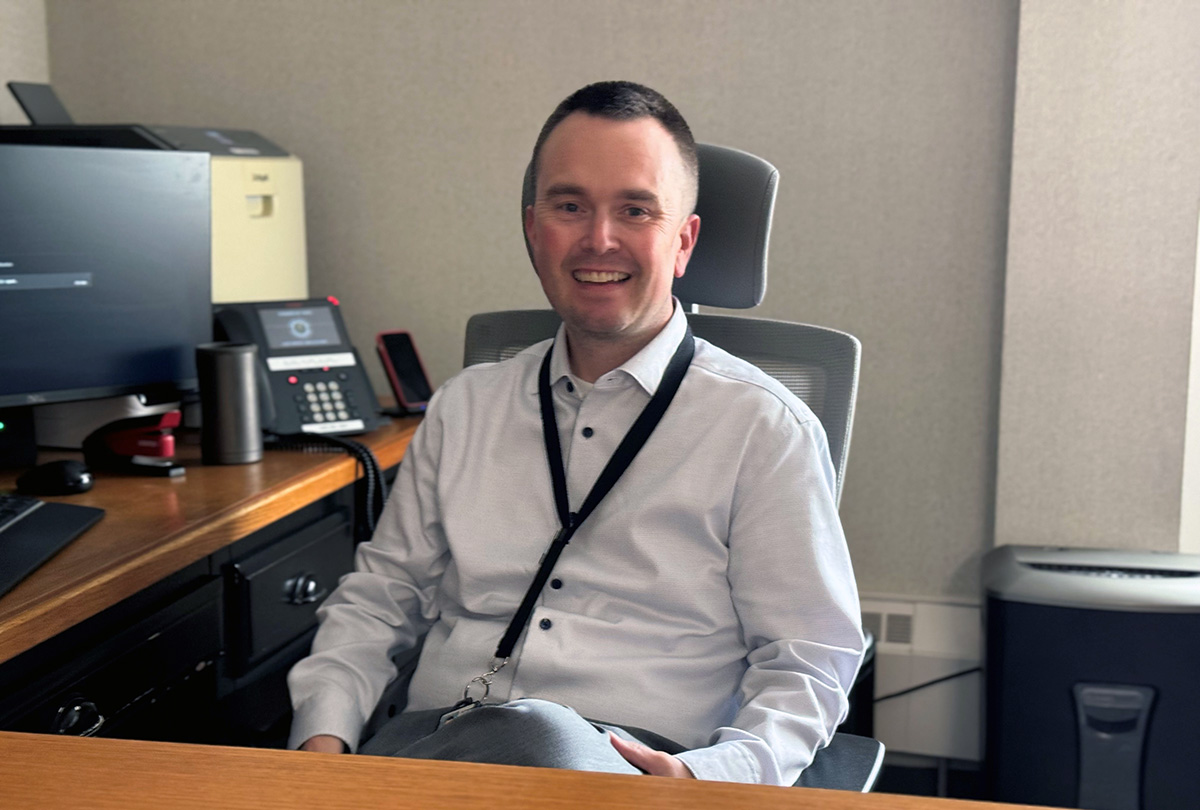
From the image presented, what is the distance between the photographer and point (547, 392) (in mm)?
1395

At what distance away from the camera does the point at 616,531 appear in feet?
4.25

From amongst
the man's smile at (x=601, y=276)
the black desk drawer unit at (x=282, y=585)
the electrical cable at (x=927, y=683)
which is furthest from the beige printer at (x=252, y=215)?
the electrical cable at (x=927, y=683)

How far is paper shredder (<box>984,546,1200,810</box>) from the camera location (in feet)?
6.36

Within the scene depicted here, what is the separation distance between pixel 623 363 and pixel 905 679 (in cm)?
143

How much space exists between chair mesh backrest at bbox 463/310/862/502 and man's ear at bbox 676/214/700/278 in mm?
161

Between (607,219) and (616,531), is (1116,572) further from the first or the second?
(607,219)

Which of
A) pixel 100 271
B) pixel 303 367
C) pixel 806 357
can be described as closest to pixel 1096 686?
pixel 806 357

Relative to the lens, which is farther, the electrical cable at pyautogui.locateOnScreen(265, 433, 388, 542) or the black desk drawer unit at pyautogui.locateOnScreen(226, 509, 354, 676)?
the electrical cable at pyautogui.locateOnScreen(265, 433, 388, 542)

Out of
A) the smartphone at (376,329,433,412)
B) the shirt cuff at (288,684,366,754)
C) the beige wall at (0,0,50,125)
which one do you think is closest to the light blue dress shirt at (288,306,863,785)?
the shirt cuff at (288,684,366,754)

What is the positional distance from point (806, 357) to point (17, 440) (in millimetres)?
1205

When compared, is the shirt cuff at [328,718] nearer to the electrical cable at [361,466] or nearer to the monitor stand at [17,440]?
the electrical cable at [361,466]

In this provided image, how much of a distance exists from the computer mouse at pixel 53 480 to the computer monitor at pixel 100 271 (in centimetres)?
11

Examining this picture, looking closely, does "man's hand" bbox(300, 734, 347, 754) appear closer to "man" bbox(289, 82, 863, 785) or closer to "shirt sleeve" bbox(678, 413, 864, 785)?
"man" bbox(289, 82, 863, 785)

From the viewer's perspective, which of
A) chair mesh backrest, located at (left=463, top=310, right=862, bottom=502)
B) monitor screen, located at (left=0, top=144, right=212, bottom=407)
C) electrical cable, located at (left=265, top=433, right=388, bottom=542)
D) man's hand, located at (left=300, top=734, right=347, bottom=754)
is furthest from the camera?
electrical cable, located at (left=265, top=433, right=388, bottom=542)
